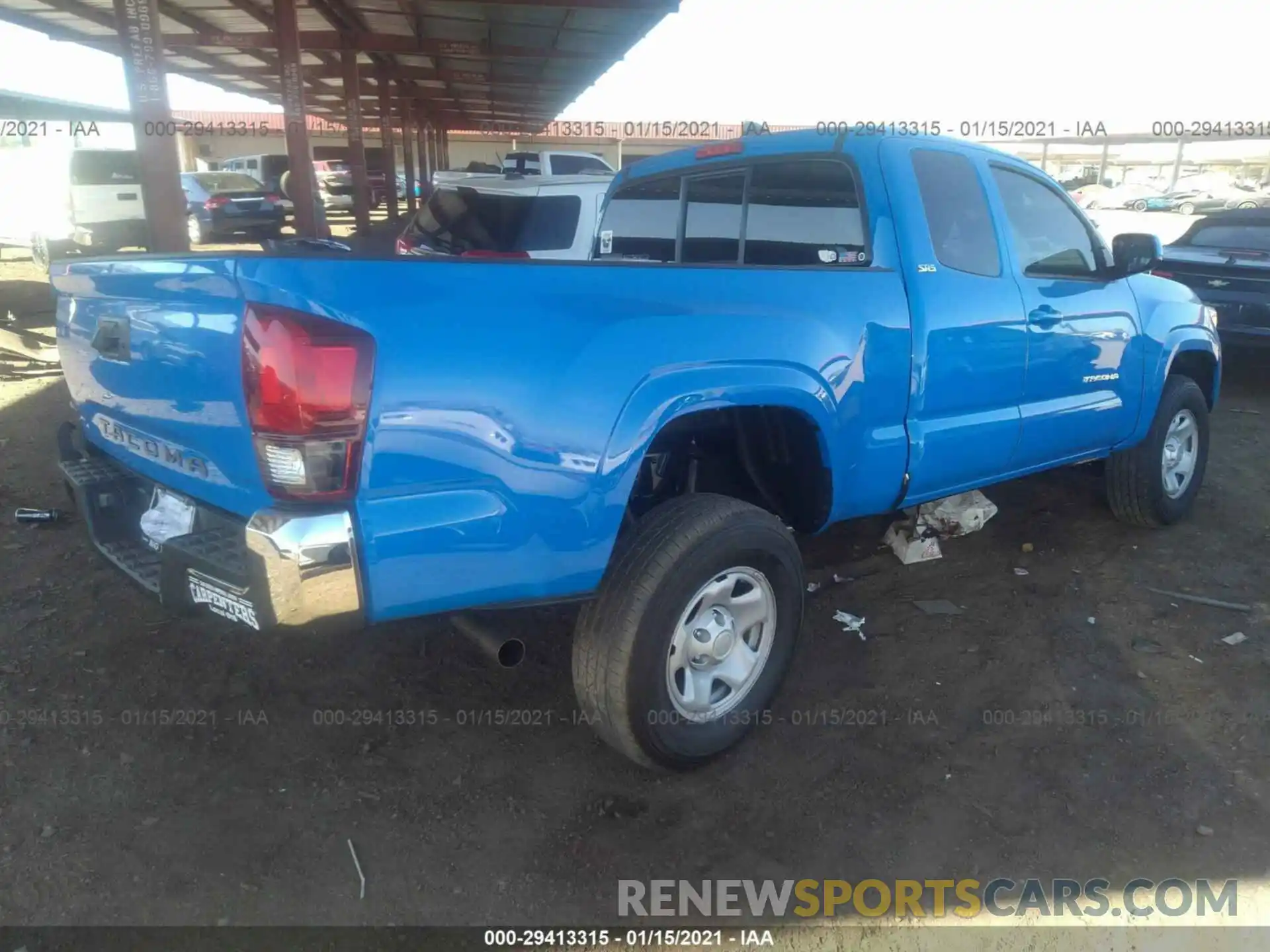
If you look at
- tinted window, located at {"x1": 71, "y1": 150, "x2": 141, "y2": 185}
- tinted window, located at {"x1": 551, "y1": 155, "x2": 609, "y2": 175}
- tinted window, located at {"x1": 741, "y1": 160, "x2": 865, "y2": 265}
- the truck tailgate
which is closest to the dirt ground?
the truck tailgate

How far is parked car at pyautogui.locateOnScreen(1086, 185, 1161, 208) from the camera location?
45875 mm

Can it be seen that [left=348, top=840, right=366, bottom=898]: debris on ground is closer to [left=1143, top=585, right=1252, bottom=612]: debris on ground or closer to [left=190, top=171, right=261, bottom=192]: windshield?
[left=1143, top=585, right=1252, bottom=612]: debris on ground

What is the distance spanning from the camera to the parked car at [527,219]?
22.0 feet

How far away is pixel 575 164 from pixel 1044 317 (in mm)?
13998

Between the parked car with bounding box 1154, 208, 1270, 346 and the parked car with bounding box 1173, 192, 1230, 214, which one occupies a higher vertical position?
the parked car with bounding box 1173, 192, 1230, 214

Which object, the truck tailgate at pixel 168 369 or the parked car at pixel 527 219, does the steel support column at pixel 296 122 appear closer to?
the parked car at pixel 527 219

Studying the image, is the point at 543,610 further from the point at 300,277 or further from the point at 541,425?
the point at 300,277

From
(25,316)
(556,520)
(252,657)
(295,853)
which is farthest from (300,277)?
(25,316)

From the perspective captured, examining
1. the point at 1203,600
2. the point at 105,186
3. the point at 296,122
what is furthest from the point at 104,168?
the point at 1203,600

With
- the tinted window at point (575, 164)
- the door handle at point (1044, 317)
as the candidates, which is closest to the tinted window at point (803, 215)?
the door handle at point (1044, 317)

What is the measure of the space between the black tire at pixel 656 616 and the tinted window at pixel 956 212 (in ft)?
4.58

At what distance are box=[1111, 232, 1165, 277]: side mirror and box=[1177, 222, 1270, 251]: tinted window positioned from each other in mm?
5282

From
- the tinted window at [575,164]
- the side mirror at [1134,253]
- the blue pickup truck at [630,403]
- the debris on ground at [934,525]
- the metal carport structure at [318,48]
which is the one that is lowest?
the debris on ground at [934,525]

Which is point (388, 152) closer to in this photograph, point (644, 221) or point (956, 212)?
point (644, 221)
